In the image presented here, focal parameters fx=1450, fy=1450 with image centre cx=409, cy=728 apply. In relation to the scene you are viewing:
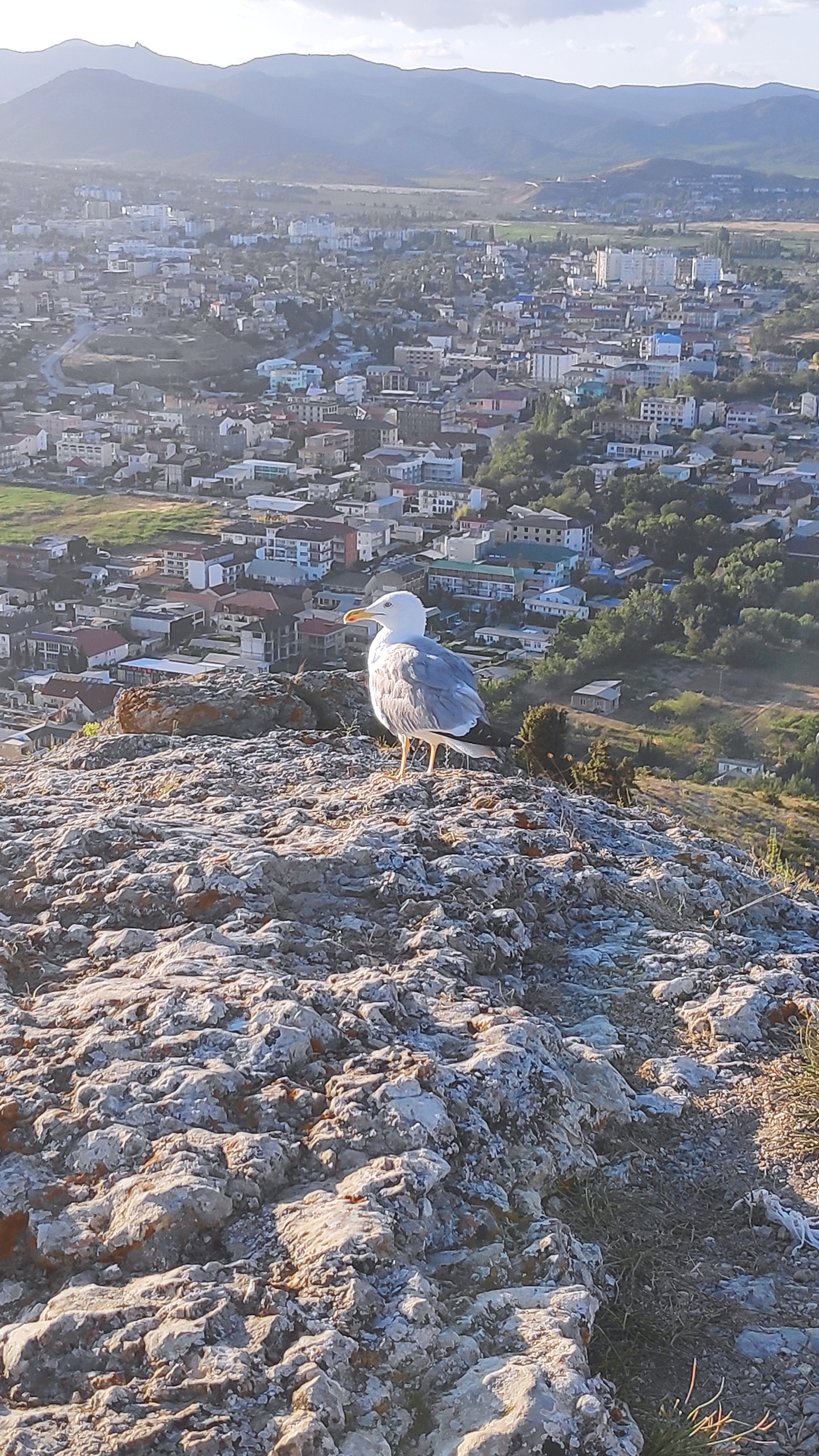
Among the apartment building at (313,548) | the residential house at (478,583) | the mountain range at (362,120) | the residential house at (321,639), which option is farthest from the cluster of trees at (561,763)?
the mountain range at (362,120)

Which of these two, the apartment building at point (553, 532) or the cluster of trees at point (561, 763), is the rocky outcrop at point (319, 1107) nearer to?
the cluster of trees at point (561, 763)

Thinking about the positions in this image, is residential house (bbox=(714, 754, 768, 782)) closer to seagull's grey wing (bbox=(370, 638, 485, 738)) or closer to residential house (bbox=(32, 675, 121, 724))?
residential house (bbox=(32, 675, 121, 724))

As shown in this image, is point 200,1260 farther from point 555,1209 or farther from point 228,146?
point 228,146

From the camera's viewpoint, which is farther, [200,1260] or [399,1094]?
[399,1094]

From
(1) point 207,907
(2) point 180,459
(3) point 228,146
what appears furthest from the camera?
(3) point 228,146

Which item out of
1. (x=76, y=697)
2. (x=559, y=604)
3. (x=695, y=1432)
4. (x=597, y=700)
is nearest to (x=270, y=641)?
(x=76, y=697)

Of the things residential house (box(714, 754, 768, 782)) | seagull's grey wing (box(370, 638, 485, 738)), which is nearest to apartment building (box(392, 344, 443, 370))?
residential house (box(714, 754, 768, 782))

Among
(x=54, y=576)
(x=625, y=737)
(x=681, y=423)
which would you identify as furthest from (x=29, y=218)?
(x=625, y=737)
